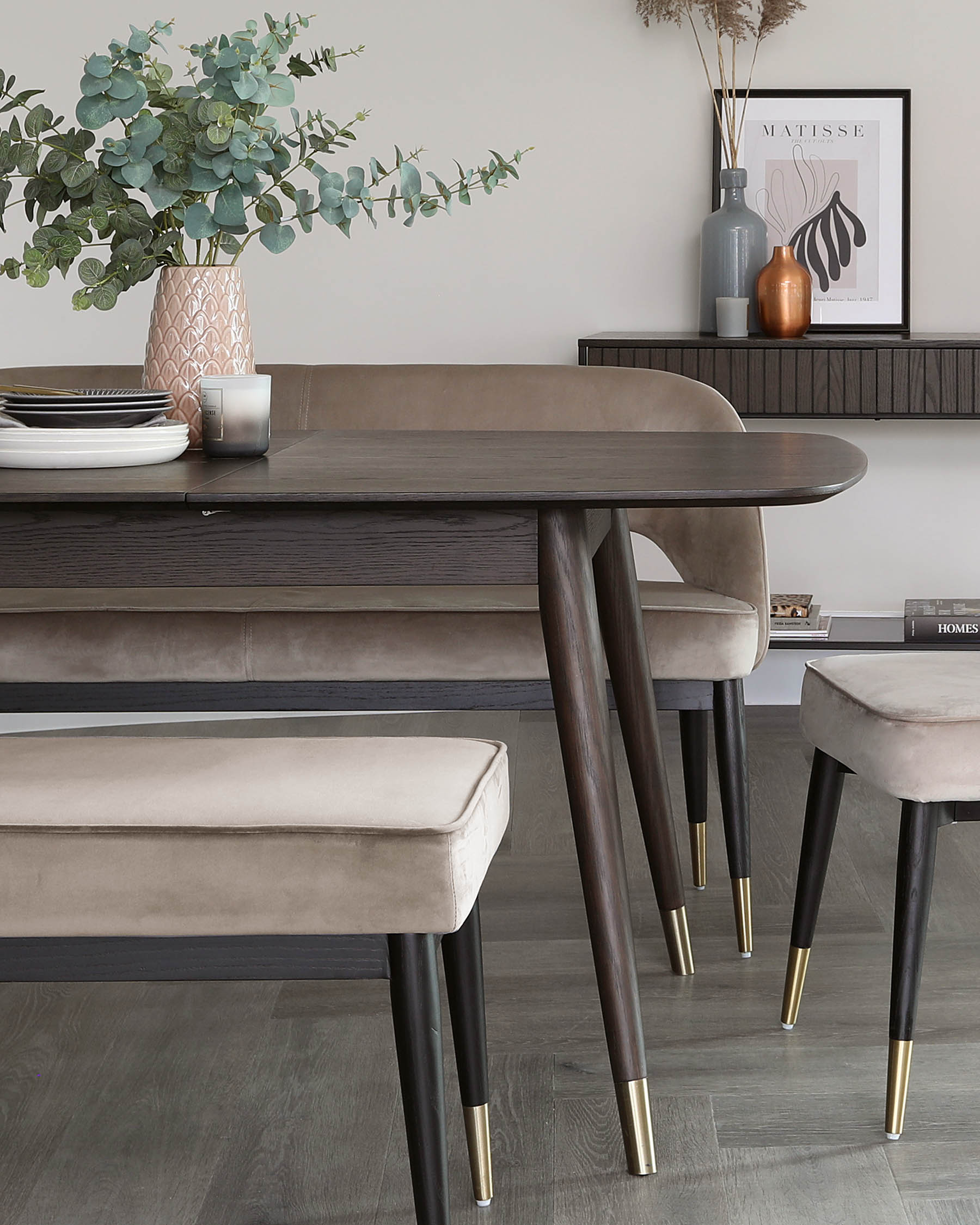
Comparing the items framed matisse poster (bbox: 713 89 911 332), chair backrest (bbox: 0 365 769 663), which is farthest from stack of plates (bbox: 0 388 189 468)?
framed matisse poster (bbox: 713 89 911 332)

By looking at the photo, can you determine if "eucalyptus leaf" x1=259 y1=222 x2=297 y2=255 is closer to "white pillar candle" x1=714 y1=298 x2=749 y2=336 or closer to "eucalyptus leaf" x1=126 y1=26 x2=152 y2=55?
"eucalyptus leaf" x1=126 y1=26 x2=152 y2=55

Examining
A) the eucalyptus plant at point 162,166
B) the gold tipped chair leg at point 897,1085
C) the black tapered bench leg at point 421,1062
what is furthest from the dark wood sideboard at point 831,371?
the black tapered bench leg at point 421,1062

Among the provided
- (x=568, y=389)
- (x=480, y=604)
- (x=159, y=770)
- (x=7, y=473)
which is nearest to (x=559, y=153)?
(x=568, y=389)

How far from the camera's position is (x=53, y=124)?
1.60m

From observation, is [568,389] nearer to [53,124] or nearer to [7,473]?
[53,124]

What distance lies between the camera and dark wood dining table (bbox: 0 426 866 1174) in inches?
46.2

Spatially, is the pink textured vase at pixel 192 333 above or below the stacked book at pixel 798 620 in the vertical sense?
above

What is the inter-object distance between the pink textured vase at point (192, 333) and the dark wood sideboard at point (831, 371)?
143cm

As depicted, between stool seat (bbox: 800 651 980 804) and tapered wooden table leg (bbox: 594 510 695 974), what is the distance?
27 centimetres

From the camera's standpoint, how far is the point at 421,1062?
1090mm

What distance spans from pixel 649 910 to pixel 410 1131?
3.50 ft

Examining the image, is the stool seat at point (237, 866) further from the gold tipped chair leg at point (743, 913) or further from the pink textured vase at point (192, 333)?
the gold tipped chair leg at point (743, 913)

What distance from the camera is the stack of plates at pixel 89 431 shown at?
1.35 metres

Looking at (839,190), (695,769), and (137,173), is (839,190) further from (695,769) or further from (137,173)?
(137,173)
